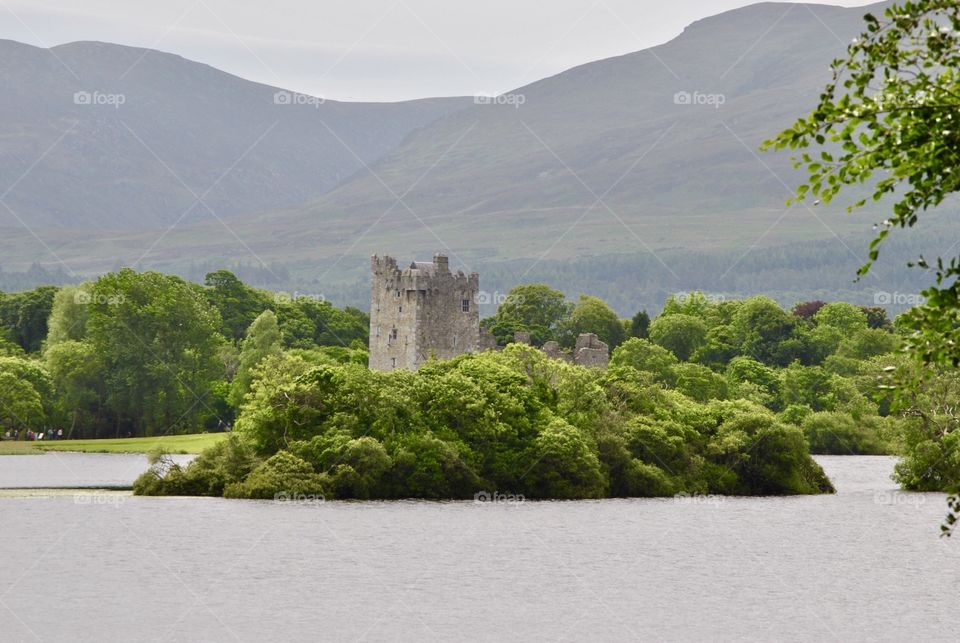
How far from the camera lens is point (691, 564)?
48188mm

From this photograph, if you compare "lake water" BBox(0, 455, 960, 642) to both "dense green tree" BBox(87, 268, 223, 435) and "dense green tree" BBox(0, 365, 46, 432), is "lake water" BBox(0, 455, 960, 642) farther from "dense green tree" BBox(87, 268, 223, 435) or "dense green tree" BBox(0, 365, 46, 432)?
"dense green tree" BBox(87, 268, 223, 435)

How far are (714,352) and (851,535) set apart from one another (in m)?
81.1

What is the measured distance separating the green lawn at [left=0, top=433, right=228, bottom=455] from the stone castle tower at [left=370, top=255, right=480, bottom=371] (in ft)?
43.5

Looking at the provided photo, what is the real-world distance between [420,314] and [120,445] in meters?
21.2

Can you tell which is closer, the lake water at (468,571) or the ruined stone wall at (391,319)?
the lake water at (468,571)

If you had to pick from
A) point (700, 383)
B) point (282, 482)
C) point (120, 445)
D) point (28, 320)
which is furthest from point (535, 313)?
point (282, 482)

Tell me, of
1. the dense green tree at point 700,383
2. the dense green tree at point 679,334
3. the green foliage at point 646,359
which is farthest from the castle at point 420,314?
the dense green tree at point 679,334

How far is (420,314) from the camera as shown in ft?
320

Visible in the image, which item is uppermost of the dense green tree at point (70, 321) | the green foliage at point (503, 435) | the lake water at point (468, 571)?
the dense green tree at point (70, 321)

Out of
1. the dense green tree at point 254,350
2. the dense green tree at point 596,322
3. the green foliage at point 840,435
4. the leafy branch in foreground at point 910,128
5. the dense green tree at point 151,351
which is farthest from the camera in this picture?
the dense green tree at point 596,322

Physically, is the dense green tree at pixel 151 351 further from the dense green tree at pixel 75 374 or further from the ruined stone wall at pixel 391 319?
the ruined stone wall at pixel 391 319

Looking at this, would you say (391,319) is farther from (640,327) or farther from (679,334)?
(640,327)

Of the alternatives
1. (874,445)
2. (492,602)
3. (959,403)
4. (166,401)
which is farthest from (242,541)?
(874,445)

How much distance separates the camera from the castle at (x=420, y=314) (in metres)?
97.7
